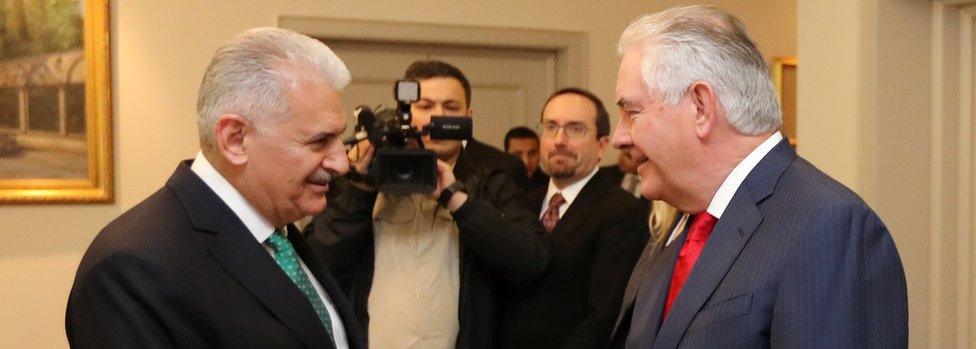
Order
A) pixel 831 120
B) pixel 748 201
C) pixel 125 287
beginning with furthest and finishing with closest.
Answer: pixel 831 120, pixel 748 201, pixel 125 287

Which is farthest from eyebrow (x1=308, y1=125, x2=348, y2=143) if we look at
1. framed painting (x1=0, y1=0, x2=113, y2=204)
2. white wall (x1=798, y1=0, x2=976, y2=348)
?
framed painting (x1=0, y1=0, x2=113, y2=204)

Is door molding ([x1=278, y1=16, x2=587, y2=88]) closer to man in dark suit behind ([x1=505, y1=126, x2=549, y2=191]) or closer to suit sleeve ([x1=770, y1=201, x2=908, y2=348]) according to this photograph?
man in dark suit behind ([x1=505, y1=126, x2=549, y2=191])

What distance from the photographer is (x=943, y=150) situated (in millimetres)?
2635

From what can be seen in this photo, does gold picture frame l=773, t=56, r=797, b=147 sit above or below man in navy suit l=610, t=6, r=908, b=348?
above

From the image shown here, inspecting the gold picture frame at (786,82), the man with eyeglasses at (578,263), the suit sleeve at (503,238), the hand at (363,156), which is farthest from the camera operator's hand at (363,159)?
the gold picture frame at (786,82)

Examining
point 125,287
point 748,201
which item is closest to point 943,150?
point 748,201

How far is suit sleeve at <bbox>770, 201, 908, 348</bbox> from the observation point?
138 cm

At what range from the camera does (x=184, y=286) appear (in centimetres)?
146

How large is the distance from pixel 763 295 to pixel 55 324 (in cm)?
346

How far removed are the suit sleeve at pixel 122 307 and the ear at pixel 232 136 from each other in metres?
0.23

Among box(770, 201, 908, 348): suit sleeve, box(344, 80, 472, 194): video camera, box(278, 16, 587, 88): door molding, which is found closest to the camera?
box(770, 201, 908, 348): suit sleeve

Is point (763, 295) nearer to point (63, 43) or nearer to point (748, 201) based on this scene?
point (748, 201)

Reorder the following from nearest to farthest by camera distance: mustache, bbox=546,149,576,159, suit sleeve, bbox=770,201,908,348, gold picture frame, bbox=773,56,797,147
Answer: suit sleeve, bbox=770,201,908,348
mustache, bbox=546,149,576,159
gold picture frame, bbox=773,56,797,147

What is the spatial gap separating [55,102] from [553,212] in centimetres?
224
